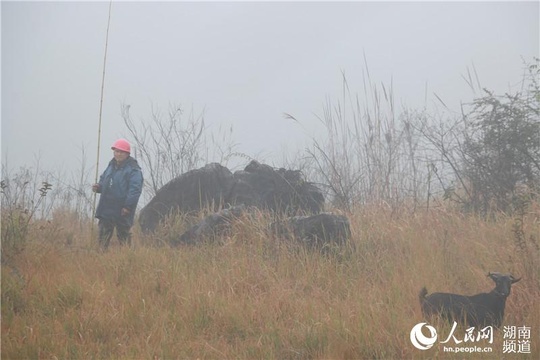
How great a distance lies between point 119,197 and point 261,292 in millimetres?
2920

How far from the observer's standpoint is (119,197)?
22.1 ft

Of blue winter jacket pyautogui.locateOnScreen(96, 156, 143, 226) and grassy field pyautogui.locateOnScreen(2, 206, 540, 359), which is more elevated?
blue winter jacket pyautogui.locateOnScreen(96, 156, 143, 226)

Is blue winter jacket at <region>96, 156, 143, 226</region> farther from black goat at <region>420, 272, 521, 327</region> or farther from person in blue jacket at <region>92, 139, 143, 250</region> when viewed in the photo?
black goat at <region>420, 272, 521, 327</region>

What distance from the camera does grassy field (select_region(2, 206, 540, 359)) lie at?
3602 mm

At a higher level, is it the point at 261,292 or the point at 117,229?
the point at 117,229

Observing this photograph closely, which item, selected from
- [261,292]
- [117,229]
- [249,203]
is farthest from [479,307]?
[117,229]

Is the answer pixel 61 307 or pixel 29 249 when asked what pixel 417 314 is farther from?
pixel 29 249

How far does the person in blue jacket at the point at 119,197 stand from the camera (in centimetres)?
665

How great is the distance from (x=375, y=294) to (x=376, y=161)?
3.61 metres

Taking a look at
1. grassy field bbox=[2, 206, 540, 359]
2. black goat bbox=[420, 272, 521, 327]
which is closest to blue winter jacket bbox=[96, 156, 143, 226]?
grassy field bbox=[2, 206, 540, 359]

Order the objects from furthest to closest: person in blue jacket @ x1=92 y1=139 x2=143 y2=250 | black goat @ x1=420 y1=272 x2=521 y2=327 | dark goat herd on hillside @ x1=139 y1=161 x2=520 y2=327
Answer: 1. person in blue jacket @ x1=92 y1=139 x2=143 y2=250
2. dark goat herd on hillside @ x1=139 y1=161 x2=520 y2=327
3. black goat @ x1=420 y1=272 x2=521 y2=327

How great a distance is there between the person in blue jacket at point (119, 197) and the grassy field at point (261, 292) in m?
0.57

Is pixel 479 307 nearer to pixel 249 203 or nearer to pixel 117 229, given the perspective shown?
pixel 249 203

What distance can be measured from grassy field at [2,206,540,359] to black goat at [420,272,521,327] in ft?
0.36
